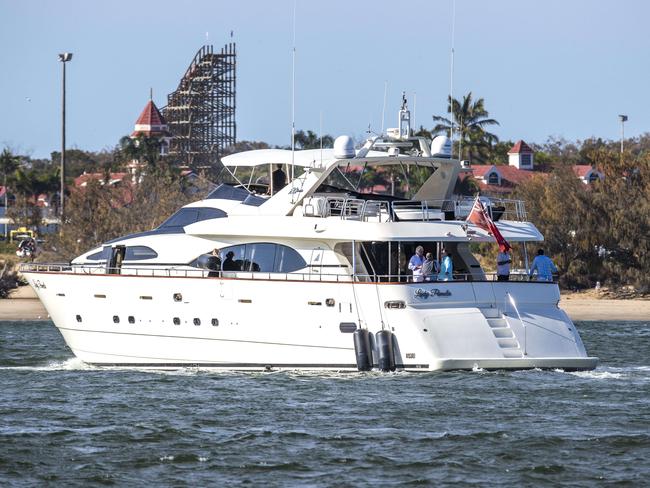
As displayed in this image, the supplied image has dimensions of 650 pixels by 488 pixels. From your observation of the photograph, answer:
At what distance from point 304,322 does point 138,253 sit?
453 centimetres

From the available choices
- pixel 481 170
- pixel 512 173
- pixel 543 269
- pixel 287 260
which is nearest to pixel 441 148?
pixel 543 269

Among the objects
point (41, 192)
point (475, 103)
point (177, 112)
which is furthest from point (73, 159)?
point (475, 103)

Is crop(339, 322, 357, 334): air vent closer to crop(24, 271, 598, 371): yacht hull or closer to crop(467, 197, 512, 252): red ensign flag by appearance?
crop(24, 271, 598, 371): yacht hull

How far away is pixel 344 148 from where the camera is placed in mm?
A: 27406

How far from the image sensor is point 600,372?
27.2 meters

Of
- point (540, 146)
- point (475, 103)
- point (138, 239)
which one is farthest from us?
point (540, 146)

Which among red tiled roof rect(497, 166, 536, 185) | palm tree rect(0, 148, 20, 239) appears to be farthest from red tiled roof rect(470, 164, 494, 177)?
palm tree rect(0, 148, 20, 239)

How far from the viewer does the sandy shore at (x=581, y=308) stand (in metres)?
45.4

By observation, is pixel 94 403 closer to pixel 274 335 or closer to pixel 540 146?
pixel 274 335

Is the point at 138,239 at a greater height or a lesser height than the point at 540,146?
lesser

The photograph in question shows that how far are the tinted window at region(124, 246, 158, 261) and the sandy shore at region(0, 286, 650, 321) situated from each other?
55.5ft

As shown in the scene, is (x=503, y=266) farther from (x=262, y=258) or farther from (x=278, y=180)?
(x=278, y=180)

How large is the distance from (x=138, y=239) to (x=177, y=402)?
5.41 meters

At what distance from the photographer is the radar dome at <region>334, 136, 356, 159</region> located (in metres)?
27.4
